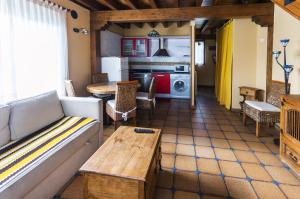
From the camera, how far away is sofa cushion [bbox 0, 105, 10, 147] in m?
1.99

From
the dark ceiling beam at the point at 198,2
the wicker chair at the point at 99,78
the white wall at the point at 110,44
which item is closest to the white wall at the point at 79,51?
the wicker chair at the point at 99,78

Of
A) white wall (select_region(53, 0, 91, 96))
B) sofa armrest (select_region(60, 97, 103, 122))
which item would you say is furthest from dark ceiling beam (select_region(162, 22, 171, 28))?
sofa armrest (select_region(60, 97, 103, 122))

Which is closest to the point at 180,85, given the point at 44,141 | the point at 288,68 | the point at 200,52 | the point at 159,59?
the point at 159,59

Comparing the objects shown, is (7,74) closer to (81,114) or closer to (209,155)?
(81,114)

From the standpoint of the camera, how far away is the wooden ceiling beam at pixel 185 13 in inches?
162

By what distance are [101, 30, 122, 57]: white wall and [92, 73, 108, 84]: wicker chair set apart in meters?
0.73

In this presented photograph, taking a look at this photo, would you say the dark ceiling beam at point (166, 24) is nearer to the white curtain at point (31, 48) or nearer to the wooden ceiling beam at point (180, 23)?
the wooden ceiling beam at point (180, 23)

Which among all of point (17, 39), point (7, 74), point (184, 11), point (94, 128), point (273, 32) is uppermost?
point (184, 11)

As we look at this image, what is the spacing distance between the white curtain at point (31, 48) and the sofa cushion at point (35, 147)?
76 cm

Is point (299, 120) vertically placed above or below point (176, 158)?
above

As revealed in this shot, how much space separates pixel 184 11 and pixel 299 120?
9.89 feet

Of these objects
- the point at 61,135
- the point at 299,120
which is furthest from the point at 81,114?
the point at 299,120

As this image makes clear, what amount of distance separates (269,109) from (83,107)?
8.85 ft

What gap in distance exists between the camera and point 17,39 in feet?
8.89
